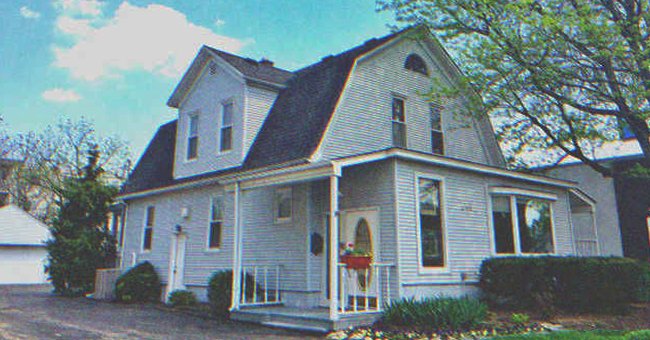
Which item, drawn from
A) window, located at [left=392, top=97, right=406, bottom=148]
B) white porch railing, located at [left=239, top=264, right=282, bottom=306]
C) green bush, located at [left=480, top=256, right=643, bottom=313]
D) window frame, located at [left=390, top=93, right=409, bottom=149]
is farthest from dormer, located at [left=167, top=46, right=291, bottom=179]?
green bush, located at [left=480, top=256, right=643, bottom=313]

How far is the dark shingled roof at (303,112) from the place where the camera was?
11.8 meters

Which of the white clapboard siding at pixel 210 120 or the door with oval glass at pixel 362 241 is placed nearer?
the door with oval glass at pixel 362 241

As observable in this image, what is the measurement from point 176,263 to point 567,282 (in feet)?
36.2

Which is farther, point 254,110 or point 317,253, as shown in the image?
point 254,110

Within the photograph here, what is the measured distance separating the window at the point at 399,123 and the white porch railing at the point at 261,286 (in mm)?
4840

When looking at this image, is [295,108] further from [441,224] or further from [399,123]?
[441,224]

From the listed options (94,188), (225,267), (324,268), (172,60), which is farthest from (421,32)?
(172,60)

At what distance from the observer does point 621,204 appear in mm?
18484

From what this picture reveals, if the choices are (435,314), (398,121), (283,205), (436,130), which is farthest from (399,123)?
(435,314)

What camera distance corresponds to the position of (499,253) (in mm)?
11844

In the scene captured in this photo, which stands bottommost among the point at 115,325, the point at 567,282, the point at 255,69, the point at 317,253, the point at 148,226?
the point at 115,325

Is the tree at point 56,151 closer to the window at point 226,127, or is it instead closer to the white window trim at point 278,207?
the window at point 226,127

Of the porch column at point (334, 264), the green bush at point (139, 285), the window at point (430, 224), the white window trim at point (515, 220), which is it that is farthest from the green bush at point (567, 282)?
the green bush at point (139, 285)

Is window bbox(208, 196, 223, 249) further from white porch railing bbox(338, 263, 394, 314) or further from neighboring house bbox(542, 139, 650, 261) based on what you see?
neighboring house bbox(542, 139, 650, 261)
